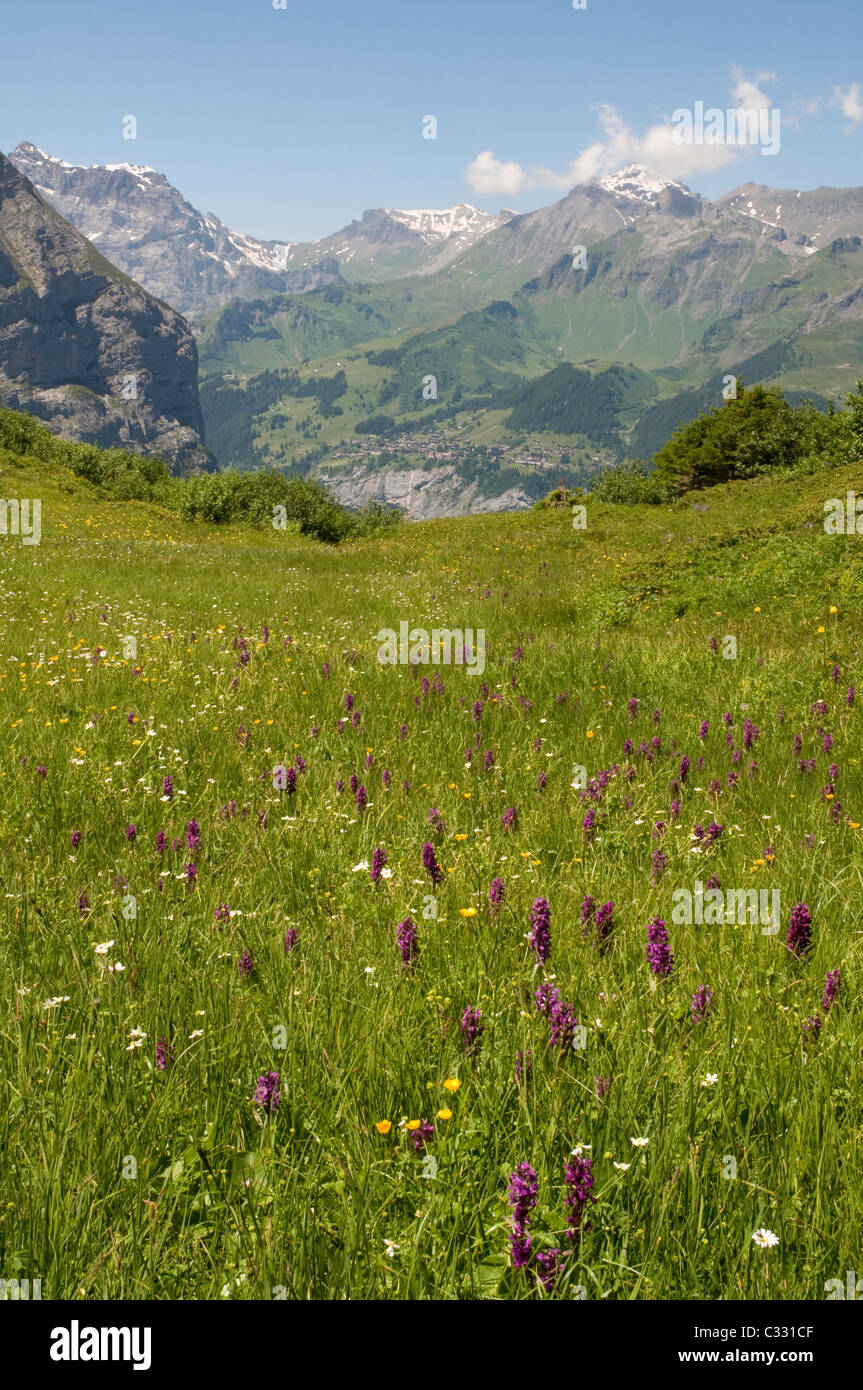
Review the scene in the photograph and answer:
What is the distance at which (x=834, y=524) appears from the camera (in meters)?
15.8

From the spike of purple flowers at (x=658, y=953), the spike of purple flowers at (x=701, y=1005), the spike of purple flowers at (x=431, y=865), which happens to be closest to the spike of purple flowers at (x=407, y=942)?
the spike of purple flowers at (x=431, y=865)

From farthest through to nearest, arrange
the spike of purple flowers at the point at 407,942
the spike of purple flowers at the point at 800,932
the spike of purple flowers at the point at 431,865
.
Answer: the spike of purple flowers at the point at 431,865
the spike of purple flowers at the point at 800,932
the spike of purple flowers at the point at 407,942

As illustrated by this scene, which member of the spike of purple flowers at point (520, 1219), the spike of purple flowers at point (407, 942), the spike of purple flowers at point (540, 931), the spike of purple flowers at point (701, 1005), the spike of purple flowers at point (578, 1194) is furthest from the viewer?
the spike of purple flowers at point (407, 942)

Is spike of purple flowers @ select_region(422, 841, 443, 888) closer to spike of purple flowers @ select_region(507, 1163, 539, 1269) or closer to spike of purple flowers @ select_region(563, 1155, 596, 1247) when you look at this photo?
spike of purple flowers @ select_region(563, 1155, 596, 1247)

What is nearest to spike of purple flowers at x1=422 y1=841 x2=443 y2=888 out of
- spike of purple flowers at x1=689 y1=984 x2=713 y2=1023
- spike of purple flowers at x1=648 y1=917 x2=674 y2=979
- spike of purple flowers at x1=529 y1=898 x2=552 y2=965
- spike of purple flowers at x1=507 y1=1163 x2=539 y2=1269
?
spike of purple flowers at x1=529 y1=898 x2=552 y2=965

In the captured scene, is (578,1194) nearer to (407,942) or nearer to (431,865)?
(407,942)

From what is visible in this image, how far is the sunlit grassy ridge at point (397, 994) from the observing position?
6.86 ft

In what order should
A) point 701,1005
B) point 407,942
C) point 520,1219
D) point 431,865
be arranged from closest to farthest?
point 520,1219 → point 701,1005 → point 407,942 → point 431,865

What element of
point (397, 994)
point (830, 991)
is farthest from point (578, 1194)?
point (830, 991)

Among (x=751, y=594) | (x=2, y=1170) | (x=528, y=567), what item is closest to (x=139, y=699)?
(x=2, y=1170)

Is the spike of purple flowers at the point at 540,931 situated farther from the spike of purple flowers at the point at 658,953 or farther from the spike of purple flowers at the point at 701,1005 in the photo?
the spike of purple flowers at the point at 701,1005

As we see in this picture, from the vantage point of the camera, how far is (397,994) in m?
3.19
